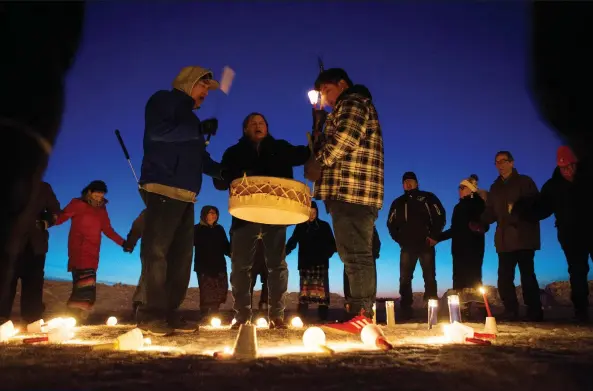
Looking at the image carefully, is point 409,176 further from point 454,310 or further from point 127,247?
point 127,247

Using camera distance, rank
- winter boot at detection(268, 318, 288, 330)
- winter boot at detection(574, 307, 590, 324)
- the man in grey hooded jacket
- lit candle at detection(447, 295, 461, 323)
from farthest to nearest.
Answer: winter boot at detection(574, 307, 590, 324) → lit candle at detection(447, 295, 461, 323) → winter boot at detection(268, 318, 288, 330) → the man in grey hooded jacket

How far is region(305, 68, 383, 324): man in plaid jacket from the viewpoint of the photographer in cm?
363

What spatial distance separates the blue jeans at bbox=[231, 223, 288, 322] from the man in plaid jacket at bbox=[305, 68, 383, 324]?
85 cm

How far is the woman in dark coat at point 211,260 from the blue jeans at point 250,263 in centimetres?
320

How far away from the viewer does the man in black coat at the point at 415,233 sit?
23.8 feet

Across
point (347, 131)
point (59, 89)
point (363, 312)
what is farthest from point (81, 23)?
Result: point (363, 312)

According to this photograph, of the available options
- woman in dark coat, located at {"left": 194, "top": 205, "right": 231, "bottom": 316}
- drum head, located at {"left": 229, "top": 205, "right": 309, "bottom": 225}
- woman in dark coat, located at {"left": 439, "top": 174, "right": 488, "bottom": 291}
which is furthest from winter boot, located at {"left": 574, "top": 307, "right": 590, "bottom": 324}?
woman in dark coat, located at {"left": 194, "top": 205, "right": 231, "bottom": 316}

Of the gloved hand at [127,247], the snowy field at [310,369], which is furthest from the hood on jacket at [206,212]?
the snowy field at [310,369]

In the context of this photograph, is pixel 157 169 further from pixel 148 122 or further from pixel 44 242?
pixel 44 242

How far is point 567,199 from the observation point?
577 centimetres

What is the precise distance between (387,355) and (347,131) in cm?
197

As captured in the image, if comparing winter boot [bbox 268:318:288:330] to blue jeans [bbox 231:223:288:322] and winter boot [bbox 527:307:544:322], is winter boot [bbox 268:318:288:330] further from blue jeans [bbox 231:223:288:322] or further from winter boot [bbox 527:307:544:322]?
winter boot [bbox 527:307:544:322]

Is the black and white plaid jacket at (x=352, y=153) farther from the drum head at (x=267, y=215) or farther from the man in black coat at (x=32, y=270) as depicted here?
the man in black coat at (x=32, y=270)

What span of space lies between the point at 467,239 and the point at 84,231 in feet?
20.3
